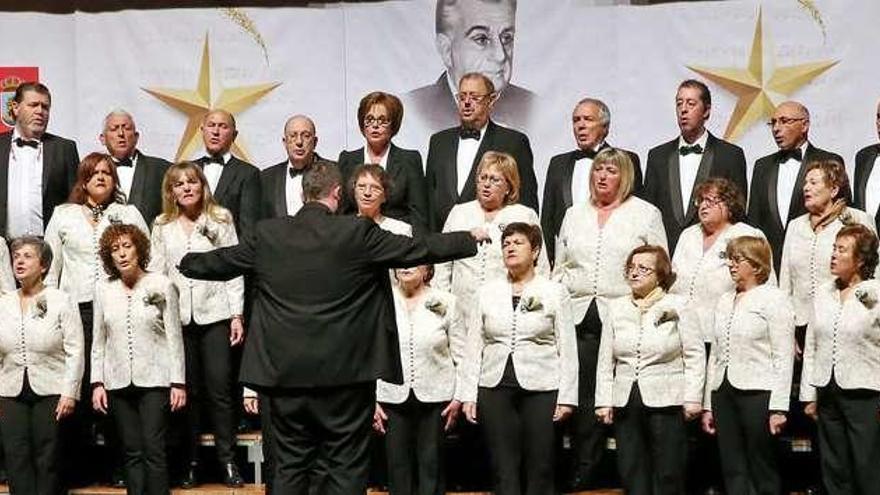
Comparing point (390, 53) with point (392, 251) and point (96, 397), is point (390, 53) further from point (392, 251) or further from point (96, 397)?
point (392, 251)

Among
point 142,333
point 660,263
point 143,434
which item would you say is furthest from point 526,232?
point 143,434

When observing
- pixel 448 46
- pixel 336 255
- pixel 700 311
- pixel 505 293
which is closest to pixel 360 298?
pixel 336 255

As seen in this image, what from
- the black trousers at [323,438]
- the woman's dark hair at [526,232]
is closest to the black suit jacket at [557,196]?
the woman's dark hair at [526,232]

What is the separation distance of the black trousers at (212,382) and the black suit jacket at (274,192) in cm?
67

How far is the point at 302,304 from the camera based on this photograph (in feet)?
20.9

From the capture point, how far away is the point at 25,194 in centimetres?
871

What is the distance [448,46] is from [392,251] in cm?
370

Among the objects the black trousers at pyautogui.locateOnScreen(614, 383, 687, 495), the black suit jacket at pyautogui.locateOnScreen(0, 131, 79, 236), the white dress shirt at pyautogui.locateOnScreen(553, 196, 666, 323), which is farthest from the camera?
the black suit jacket at pyautogui.locateOnScreen(0, 131, 79, 236)

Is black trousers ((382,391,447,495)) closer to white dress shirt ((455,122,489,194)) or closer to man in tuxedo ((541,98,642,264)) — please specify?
man in tuxedo ((541,98,642,264))

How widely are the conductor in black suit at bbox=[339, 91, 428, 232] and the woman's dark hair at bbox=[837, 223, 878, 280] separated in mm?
2034

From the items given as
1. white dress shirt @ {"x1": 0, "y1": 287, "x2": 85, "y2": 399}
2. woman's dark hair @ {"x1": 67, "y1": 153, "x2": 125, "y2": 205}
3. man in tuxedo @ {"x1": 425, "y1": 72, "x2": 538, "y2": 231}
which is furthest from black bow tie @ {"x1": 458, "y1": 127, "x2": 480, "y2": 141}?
white dress shirt @ {"x1": 0, "y1": 287, "x2": 85, "y2": 399}

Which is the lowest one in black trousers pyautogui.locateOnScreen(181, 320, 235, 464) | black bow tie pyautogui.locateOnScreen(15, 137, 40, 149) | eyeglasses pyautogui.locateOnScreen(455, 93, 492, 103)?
black trousers pyautogui.locateOnScreen(181, 320, 235, 464)

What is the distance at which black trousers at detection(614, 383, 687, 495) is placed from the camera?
753 centimetres

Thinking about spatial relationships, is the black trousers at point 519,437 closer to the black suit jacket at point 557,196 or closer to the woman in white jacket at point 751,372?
the woman in white jacket at point 751,372
